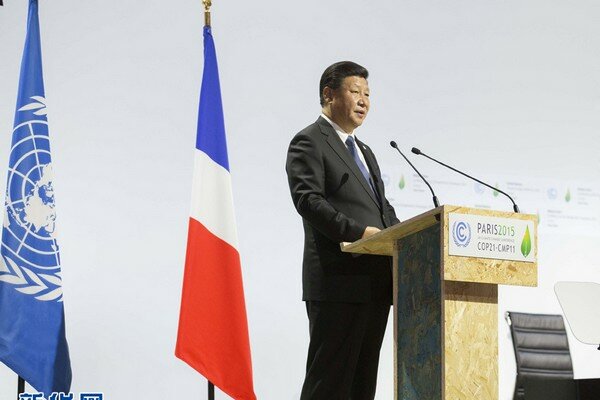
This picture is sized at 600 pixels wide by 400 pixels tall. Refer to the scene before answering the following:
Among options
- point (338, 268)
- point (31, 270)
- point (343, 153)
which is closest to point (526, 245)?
point (338, 268)

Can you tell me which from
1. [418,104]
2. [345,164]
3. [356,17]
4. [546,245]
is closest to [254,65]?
[356,17]

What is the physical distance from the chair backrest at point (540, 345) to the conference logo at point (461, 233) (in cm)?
302

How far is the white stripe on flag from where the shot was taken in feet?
12.1

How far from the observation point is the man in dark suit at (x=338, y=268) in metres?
2.78

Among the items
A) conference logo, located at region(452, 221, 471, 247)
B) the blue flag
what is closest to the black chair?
the blue flag

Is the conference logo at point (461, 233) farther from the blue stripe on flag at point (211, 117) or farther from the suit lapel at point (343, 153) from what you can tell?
the blue stripe on flag at point (211, 117)

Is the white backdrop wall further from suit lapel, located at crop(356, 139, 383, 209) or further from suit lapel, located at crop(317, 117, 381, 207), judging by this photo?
suit lapel, located at crop(317, 117, 381, 207)

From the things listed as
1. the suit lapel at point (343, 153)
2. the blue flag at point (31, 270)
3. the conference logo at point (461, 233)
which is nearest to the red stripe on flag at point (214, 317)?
the blue flag at point (31, 270)

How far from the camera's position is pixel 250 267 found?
4.59 meters

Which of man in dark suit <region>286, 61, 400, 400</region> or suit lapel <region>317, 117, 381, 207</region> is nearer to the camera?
man in dark suit <region>286, 61, 400, 400</region>

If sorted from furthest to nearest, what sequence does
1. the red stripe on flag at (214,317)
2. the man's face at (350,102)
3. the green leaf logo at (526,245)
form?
the red stripe on flag at (214,317) → the man's face at (350,102) → the green leaf logo at (526,245)

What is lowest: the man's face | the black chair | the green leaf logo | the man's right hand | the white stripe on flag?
the black chair

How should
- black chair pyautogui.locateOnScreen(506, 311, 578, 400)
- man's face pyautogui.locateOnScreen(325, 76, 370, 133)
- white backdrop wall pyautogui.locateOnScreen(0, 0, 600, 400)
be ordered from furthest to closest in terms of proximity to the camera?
black chair pyautogui.locateOnScreen(506, 311, 578, 400) → white backdrop wall pyautogui.locateOnScreen(0, 0, 600, 400) → man's face pyautogui.locateOnScreen(325, 76, 370, 133)

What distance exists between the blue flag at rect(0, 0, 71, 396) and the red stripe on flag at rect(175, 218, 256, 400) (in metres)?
0.54
